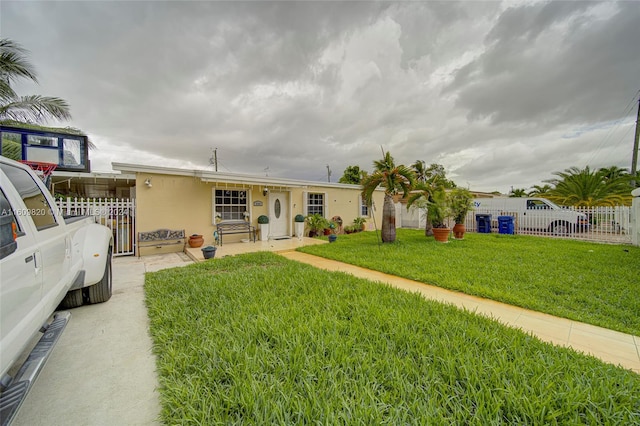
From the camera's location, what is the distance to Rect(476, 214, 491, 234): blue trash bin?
13.4m

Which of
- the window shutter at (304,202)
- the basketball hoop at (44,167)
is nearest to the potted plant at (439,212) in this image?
the window shutter at (304,202)

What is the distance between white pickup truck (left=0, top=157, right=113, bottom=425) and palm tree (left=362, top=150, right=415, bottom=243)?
7.97 meters

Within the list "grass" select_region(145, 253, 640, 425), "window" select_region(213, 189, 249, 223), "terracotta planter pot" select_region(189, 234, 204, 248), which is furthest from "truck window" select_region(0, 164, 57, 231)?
"window" select_region(213, 189, 249, 223)

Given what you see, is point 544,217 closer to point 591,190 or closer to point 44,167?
point 591,190

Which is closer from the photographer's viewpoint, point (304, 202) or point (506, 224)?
point (304, 202)

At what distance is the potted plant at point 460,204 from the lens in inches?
416

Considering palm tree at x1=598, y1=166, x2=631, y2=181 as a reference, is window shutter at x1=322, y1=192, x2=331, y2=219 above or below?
below

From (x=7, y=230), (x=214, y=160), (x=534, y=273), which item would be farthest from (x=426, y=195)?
(x=214, y=160)

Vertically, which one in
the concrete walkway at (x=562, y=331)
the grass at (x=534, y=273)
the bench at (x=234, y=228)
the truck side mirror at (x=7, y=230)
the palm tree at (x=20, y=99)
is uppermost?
the palm tree at (x=20, y=99)

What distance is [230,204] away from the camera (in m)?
10.0

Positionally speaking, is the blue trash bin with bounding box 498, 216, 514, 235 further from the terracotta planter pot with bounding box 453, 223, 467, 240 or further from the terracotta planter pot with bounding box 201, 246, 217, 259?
the terracotta planter pot with bounding box 201, 246, 217, 259

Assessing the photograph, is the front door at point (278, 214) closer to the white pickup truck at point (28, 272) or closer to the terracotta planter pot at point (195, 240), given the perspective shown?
the terracotta planter pot at point (195, 240)

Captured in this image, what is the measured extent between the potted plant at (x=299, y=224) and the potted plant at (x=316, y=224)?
0.70 meters

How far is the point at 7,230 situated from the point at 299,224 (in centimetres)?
999
